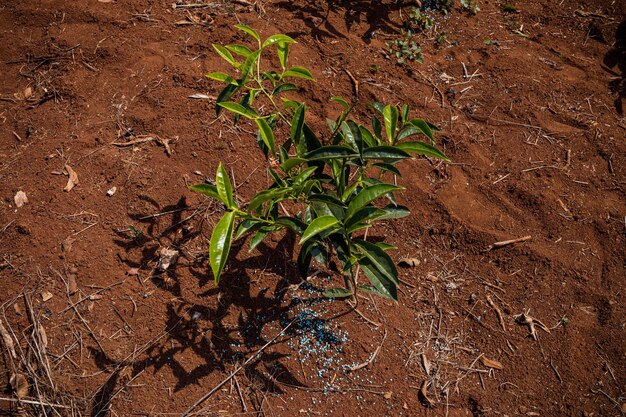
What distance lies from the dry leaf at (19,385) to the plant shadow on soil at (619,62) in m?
3.95

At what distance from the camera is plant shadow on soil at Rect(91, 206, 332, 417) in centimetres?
219

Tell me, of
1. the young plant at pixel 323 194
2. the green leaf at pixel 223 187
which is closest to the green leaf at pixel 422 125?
the young plant at pixel 323 194

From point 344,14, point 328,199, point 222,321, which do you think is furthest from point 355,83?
point 222,321

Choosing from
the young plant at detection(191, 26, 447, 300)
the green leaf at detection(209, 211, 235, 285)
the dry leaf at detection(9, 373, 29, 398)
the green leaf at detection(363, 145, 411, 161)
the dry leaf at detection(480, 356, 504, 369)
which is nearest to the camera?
the green leaf at detection(209, 211, 235, 285)

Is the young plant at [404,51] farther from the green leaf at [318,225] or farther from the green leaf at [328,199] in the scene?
the green leaf at [318,225]

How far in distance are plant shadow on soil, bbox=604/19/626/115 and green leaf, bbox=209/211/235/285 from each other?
9.78 ft

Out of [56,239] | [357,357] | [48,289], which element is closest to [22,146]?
[56,239]

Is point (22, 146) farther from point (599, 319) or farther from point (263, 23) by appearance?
point (599, 319)

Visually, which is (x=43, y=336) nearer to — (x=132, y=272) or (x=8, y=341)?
(x=8, y=341)

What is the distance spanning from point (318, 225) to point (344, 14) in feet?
7.85

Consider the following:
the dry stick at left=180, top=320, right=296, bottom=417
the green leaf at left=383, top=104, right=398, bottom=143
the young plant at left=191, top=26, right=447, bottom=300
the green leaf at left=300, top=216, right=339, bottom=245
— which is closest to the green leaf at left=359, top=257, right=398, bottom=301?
the young plant at left=191, top=26, right=447, bottom=300

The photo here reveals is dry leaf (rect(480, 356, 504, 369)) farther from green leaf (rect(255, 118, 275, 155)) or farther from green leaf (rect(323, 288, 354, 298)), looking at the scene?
green leaf (rect(255, 118, 275, 155))

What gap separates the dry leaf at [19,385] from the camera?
209cm

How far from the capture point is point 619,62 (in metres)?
3.40
